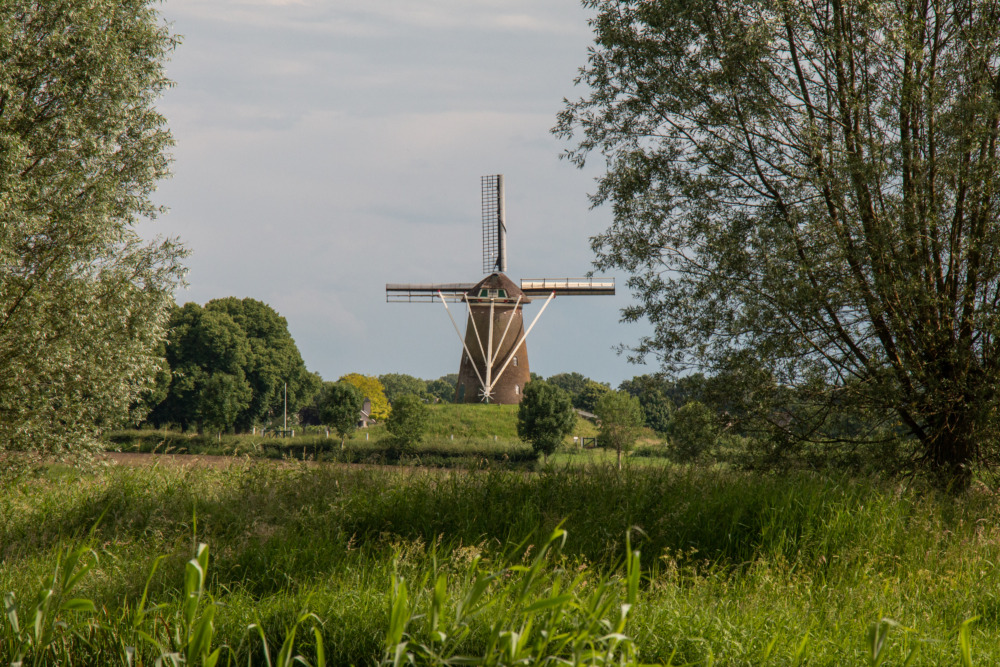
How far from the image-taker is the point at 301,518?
6730mm

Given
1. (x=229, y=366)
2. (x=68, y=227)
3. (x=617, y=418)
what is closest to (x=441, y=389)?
(x=229, y=366)

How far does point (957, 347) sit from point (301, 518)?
315 inches

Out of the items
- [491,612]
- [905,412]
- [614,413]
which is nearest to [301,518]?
[491,612]

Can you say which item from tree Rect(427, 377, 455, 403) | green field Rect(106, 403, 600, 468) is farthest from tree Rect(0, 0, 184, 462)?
tree Rect(427, 377, 455, 403)

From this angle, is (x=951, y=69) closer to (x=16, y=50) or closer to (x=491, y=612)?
(x=491, y=612)

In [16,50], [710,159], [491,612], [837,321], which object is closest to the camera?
[491,612]

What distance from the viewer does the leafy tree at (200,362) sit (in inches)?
1859

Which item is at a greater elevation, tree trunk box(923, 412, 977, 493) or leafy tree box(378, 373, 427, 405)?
leafy tree box(378, 373, 427, 405)

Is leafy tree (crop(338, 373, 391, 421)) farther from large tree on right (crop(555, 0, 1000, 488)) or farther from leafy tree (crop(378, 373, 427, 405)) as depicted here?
large tree on right (crop(555, 0, 1000, 488))

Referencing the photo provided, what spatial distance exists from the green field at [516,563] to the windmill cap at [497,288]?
33.4 meters

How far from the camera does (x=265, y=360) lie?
52219 mm

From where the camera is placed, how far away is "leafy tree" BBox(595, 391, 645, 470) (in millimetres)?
30092

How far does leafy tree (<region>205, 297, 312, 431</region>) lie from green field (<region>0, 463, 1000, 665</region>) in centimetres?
4369

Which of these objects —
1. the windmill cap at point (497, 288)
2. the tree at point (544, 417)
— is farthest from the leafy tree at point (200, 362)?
the tree at point (544, 417)
